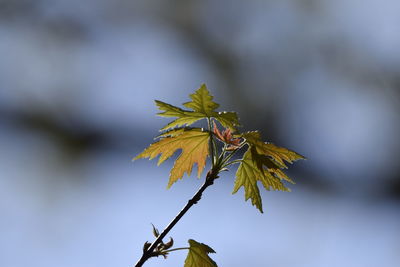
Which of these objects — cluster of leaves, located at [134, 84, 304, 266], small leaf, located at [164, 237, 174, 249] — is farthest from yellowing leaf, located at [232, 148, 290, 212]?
small leaf, located at [164, 237, 174, 249]

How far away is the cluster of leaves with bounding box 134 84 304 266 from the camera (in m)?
0.64

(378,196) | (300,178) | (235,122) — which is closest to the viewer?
(235,122)

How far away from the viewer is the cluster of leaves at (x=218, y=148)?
0.64 meters

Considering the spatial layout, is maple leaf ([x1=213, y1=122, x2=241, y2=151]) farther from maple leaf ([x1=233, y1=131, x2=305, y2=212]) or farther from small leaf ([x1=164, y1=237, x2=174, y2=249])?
small leaf ([x1=164, y1=237, x2=174, y2=249])

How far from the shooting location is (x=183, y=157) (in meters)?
0.69

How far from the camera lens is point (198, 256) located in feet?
1.98

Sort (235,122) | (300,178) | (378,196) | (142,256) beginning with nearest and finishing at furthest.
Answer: (142,256) → (235,122) → (300,178) → (378,196)

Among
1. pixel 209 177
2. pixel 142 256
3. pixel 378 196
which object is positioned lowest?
pixel 142 256

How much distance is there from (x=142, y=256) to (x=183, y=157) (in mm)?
195

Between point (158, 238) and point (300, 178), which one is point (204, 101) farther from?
point (300, 178)

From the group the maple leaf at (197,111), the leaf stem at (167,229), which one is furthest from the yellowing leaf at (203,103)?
the leaf stem at (167,229)

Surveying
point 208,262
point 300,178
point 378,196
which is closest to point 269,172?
point 208,262

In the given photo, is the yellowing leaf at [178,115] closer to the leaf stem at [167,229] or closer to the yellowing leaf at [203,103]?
the yellowing leaf at [203,103]

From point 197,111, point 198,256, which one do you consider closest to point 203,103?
point 197,111
